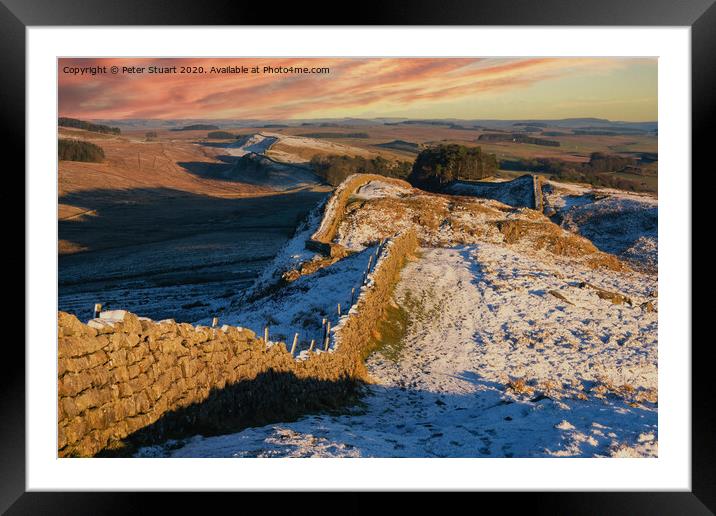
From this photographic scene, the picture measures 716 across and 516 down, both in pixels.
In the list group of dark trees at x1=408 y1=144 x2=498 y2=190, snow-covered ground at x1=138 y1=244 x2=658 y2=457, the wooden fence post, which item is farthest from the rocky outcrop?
the wooden fence post

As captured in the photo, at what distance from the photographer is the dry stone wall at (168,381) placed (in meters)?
8.84

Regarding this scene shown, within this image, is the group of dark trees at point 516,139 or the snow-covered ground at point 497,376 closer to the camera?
the snow-covered ground at point 497,376

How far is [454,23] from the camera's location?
38.2 feet

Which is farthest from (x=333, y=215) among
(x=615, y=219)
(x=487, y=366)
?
(x=487, y=366)

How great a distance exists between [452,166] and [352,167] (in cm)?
1832

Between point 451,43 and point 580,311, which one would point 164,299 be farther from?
point 451,43

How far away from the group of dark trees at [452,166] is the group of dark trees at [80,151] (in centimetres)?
3164

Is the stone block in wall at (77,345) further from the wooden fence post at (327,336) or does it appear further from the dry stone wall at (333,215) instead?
the dry stone wall at (333,215)

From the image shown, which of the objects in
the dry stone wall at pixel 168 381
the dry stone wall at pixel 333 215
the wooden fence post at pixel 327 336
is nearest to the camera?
the dry stone wall at pixel 168 381

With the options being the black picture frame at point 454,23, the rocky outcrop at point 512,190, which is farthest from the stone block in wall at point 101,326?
the rocky outcrop at point 512,190

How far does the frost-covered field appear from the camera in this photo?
12.2 metres

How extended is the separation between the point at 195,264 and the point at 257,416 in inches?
1232

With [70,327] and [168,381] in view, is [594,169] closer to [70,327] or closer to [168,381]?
[168,381]

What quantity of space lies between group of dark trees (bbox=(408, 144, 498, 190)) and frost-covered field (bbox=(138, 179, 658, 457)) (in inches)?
1273
